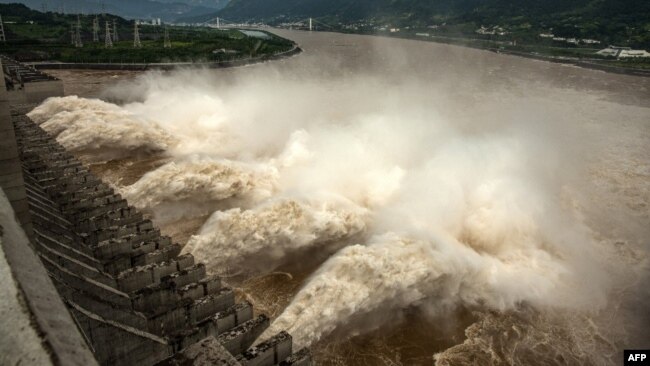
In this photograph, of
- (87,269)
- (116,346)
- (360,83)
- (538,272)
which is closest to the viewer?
(116,346)

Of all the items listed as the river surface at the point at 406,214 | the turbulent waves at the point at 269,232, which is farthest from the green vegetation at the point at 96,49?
the turbulent waves at the point at 269,232

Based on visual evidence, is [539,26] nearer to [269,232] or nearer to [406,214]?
[406,214]

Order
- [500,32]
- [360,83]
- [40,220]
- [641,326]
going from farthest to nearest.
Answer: [500,32] → [360,83] → [641,326] → [40,220]

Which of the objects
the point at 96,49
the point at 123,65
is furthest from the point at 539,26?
the point at 96,49

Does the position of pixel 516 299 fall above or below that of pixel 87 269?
below

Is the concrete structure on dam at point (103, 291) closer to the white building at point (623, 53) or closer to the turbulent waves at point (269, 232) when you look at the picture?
the turbulent waves at point (269, 232)

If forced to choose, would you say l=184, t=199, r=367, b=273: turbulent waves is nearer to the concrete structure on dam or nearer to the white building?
the concrete structure on dam

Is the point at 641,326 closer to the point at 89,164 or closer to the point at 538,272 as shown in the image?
the point at 538,272

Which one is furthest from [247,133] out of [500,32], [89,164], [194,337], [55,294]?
[500,32]
